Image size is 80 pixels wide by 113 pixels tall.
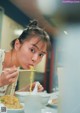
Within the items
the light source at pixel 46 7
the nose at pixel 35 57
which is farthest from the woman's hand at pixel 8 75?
the light source at pixel 46 7

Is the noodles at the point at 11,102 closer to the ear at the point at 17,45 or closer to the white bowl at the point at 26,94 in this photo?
the white bowl at the point at 26,94

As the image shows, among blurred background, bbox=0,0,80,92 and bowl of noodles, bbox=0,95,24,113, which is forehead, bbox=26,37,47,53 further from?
bowl of noodles, bbox=0,95,24,113

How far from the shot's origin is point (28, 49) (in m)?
1.32

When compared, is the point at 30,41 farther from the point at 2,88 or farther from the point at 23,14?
the point at 2,88

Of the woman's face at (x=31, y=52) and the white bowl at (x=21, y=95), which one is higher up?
the woman's face at (x=31, y=52)

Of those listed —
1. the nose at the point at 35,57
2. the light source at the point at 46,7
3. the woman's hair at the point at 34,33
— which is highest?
the light source at the point at 46,7

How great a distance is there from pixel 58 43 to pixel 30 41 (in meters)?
0.16

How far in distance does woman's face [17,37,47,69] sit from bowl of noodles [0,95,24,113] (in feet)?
0.68

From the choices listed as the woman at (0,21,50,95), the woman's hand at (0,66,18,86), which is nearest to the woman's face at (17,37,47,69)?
the woman at (0,21,50,95)

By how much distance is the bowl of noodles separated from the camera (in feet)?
3.58

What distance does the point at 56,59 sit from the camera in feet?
4.13

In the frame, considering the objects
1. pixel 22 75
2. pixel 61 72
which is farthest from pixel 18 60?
pixel 61 72

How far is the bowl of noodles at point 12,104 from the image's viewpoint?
1092 millimetres

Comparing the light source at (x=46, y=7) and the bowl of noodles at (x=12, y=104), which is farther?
the light source at (x=46, y=7)
